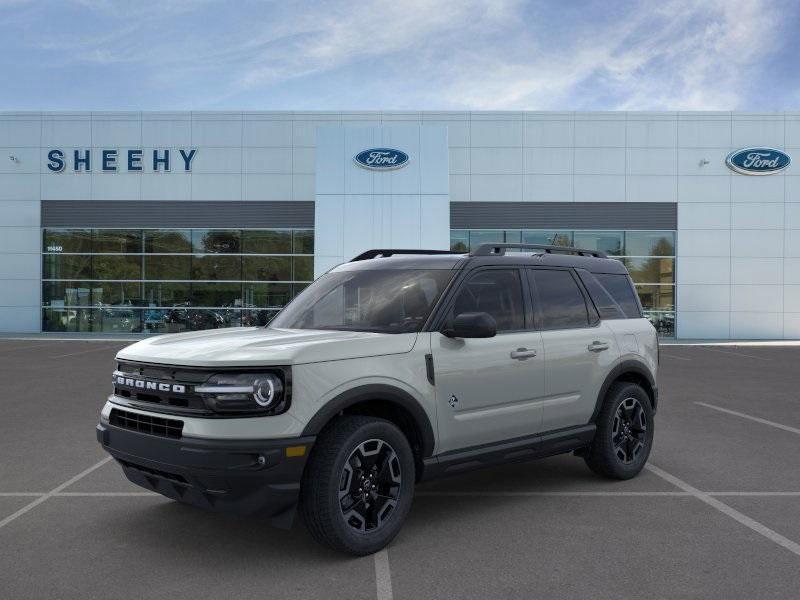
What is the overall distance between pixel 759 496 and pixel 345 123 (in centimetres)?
2495

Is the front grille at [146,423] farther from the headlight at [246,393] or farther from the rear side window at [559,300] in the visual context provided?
the rear side window at [559,300]

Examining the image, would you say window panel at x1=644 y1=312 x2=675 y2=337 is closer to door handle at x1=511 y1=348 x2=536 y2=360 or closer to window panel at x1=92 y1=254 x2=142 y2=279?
window panel at x1=92 y1=254 x2=142 y2=279

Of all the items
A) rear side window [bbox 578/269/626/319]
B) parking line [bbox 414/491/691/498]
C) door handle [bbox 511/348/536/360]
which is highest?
rear side window [bbox 578/269/626/319]

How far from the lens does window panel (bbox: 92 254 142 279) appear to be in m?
28.6

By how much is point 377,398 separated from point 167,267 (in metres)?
26.1

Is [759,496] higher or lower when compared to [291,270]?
lower

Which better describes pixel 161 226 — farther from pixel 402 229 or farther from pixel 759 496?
pixel 759 496

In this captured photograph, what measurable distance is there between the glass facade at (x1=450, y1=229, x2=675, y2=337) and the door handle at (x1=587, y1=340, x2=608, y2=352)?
2235 cm

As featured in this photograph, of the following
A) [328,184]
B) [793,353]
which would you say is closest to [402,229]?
[328,184]

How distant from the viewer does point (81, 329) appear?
28922mm

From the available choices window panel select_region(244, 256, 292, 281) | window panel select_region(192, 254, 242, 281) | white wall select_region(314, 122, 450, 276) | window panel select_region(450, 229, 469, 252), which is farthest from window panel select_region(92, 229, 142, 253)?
window panel select_region(450, 229, 469, 252)

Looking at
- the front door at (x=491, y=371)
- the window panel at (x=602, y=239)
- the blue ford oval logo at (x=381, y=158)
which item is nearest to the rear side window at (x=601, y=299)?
the front door at (x=491, y=371)

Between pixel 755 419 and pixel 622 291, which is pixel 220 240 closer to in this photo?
pixel 755 419

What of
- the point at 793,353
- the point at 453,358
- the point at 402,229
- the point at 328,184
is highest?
the point at 328,184
